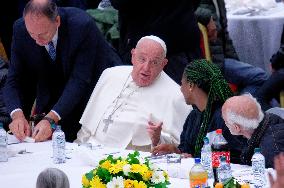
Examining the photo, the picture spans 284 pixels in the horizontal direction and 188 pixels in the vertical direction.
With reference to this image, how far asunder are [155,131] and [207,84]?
46 cm

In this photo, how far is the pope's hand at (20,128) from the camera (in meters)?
5.84

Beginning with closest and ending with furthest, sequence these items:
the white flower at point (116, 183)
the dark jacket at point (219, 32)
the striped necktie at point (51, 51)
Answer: the white flower at point (116, 183) → the striped necktie at point (51, 51) → the dark jacket at point (219, 32)

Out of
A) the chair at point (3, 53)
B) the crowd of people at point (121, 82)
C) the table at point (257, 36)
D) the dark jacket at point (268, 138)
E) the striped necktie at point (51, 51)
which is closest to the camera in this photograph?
the dark jacket at point (268, 138)

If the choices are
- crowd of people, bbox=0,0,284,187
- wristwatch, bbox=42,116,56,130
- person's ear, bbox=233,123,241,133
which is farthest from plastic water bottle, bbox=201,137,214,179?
wristwatch, bbox=42,116,56,130

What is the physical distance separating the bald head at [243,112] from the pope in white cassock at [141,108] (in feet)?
3.09

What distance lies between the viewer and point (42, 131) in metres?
5.81

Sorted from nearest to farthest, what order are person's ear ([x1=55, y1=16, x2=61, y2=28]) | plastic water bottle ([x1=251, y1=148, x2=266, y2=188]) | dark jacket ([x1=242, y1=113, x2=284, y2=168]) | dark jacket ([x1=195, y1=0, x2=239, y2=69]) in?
plastic water bottle ([x1=251, y1=148, x2=266, y2=188])
dark jacket ([x1=242, y1=113, x2=284, y2=168])
person's ear ([x1=55, y1=16, x2=61, y2=28])
dark jacket ([x1=195, y1=0, x2=239, y2=69])

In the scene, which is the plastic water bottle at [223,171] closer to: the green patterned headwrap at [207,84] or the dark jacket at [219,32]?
the green patterned headwrap at [207,84]

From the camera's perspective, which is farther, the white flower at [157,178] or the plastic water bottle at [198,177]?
the plastic water bottle at [198,177]

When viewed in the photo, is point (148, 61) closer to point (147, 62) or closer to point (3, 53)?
point (147, 62)

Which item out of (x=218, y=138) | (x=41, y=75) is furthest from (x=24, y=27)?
(x=218, y=138)

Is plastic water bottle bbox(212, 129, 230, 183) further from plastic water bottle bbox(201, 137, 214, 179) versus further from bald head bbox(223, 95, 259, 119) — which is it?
bald head bbox(223, 95, 259, 119)

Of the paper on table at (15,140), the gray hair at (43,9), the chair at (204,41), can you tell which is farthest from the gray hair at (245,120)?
the chair at (204,41)

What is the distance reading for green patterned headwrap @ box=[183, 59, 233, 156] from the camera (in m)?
5.29
